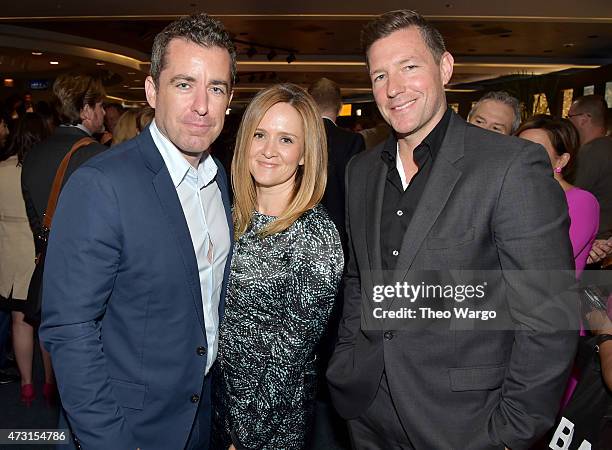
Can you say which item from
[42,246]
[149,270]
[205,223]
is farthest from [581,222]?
[42,246]

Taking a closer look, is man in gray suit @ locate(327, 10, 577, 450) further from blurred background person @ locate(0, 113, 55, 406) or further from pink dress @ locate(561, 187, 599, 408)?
blurred background person @ locate(0, 113, 55, 406)

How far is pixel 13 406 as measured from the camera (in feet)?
12.2

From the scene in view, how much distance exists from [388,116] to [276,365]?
0.87 m

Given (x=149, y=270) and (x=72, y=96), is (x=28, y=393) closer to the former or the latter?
(x=72, y=96)

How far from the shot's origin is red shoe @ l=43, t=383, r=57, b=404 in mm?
3762

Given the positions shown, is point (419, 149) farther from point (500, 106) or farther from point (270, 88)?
point (500, 106)

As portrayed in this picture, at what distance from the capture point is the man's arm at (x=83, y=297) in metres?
1.38

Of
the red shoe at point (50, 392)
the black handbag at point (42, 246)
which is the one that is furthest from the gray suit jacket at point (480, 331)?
the red shoe at point (50, 392)

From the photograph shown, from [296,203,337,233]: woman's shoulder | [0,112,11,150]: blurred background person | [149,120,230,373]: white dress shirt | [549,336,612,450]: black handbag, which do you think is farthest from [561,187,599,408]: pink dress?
[0,112,11,150]: blurred background person

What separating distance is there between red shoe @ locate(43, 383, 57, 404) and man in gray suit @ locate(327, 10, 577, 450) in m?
2.64

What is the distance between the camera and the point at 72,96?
3.39 metres

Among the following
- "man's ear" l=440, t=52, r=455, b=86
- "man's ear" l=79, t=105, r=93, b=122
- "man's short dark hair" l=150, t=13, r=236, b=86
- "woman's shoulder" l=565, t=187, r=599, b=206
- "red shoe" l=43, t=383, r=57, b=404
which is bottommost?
"red shoe" l=43, t=383, r=57, b=404

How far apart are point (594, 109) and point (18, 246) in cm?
433

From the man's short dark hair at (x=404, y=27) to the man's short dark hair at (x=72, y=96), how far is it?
7.33ft
